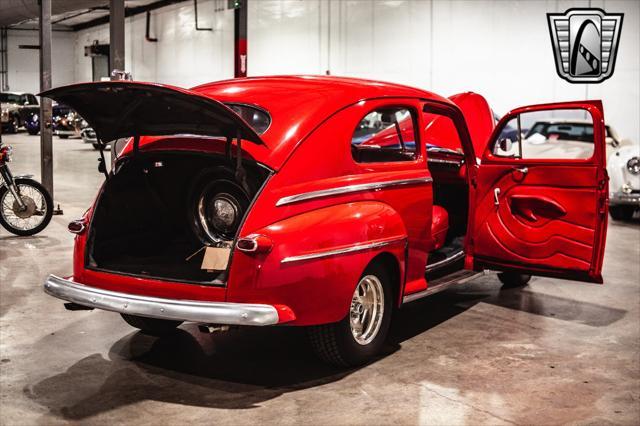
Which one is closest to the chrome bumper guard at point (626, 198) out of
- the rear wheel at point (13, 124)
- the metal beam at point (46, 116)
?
the metal beam at point (46, 116)

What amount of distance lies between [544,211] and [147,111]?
2.91 metres

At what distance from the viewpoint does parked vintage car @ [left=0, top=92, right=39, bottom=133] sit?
29969 millimetres

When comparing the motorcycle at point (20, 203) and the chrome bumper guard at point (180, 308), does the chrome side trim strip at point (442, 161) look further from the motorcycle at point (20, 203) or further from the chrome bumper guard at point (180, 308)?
the motorcycle at point (20, 203)

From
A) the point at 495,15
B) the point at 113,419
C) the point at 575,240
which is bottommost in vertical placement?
the point at 113,419

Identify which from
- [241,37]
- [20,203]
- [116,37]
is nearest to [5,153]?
[20,203]

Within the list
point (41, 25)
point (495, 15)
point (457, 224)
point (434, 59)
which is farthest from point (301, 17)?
point (457, 224)

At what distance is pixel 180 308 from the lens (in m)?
3.88

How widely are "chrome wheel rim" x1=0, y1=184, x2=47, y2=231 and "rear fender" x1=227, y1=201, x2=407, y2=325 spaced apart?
18.1 feet

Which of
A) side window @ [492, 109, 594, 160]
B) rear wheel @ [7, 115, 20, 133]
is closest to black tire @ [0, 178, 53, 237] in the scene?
side window @ [492, 109, 594, 160]

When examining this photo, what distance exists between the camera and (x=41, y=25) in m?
10.4

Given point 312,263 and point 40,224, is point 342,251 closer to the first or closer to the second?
point 312,263

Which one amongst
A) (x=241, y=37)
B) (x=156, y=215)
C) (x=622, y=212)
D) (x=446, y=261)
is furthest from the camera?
(x=241, y=37)

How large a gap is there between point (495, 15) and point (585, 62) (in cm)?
246

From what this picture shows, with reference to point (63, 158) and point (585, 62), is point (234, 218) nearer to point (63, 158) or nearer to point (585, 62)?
point (585, 62)
